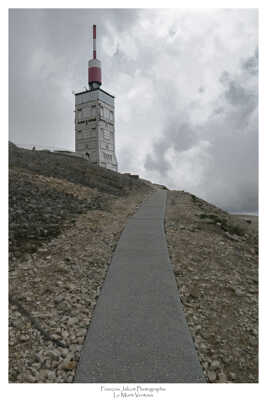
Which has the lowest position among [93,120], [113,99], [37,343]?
[37,343]

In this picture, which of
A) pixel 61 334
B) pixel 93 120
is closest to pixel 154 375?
pixel 61 334

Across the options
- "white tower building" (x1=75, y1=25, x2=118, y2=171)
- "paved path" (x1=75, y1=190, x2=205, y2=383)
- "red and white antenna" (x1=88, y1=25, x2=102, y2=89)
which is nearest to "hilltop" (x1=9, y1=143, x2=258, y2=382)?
"paved path" (x1=75, y1=190, x2=205, y2=383)

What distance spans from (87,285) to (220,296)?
2.63 metres

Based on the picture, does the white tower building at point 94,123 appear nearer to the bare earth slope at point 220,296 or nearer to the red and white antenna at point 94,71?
the red and white antenna at point 94,71

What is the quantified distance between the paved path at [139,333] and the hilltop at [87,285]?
19 centimetres

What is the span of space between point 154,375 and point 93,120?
130 ft

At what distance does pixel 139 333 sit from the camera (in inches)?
126

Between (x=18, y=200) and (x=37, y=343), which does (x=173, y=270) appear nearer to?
(x=37, y=343)

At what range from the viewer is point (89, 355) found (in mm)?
2889

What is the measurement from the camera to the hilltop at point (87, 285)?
296 cm

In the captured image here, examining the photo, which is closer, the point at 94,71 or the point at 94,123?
the point at 94,123

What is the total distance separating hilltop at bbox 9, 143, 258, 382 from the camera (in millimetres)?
2955

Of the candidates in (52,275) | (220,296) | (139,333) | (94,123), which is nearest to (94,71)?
(94,123)

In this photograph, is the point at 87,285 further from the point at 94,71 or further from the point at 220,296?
the point at 94,71
